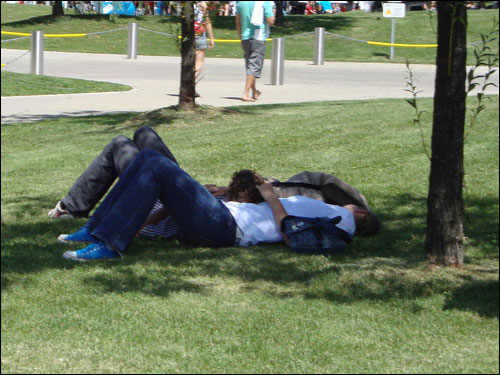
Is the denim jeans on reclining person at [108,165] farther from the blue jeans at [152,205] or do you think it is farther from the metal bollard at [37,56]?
the metal bollard at [37,56]

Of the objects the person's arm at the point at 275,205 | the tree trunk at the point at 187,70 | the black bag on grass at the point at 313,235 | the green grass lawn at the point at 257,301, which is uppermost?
the tree trunk at the point at 187,70

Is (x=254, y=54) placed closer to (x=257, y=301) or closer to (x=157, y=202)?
(x=157, y=202)

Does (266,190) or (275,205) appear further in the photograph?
(266,190)

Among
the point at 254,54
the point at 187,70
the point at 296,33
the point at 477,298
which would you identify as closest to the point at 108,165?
the point at 477,298

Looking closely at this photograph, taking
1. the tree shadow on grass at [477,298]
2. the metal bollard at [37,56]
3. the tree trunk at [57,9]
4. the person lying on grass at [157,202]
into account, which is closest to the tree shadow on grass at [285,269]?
the tree shadow on grass at [477,298]

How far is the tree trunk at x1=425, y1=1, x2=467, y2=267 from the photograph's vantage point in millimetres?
4402

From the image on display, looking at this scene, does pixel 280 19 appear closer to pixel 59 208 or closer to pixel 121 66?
pixel 121 66

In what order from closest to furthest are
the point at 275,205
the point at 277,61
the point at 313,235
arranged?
the point at 313,235 < the point at 275,205 < the point at 277,61

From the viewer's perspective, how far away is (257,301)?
427 cm

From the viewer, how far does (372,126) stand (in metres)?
9.74

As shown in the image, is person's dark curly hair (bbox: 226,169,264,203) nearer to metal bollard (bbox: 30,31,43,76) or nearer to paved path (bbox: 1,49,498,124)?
paved path (bbox: 1,49,498,124)

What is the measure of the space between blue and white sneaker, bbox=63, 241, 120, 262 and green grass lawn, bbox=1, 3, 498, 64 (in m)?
19.5

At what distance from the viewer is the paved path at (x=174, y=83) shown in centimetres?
1279

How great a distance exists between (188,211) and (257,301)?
99cm
